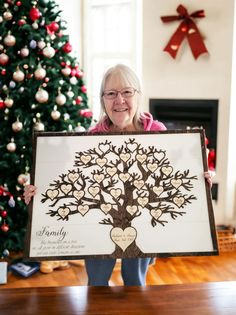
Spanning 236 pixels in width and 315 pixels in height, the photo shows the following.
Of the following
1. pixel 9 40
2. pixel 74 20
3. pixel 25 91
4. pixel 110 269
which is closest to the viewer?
pixel 110 269

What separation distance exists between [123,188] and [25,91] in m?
1.64

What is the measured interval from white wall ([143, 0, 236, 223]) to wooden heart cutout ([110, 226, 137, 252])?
2476 mm

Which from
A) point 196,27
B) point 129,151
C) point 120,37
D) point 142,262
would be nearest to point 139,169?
point 129,151

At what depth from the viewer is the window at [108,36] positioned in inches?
162

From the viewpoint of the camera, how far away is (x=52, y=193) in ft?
4.54

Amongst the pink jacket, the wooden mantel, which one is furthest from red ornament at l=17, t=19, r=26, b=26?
the wooden mantel

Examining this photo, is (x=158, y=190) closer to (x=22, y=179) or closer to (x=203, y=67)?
(x=22, y=179)

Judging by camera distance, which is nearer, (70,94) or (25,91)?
(25,91)

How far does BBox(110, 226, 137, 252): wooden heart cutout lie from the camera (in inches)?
A: 52.2

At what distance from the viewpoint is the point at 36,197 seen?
1381mm

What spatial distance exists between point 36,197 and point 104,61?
10.7ft

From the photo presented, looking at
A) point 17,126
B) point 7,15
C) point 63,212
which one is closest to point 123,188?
point 63,212

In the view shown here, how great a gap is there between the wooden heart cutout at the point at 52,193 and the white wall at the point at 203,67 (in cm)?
255

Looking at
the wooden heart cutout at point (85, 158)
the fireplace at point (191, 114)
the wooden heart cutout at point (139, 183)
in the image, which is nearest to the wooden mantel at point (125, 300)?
the wooden heart cutout at point (139, 183)
